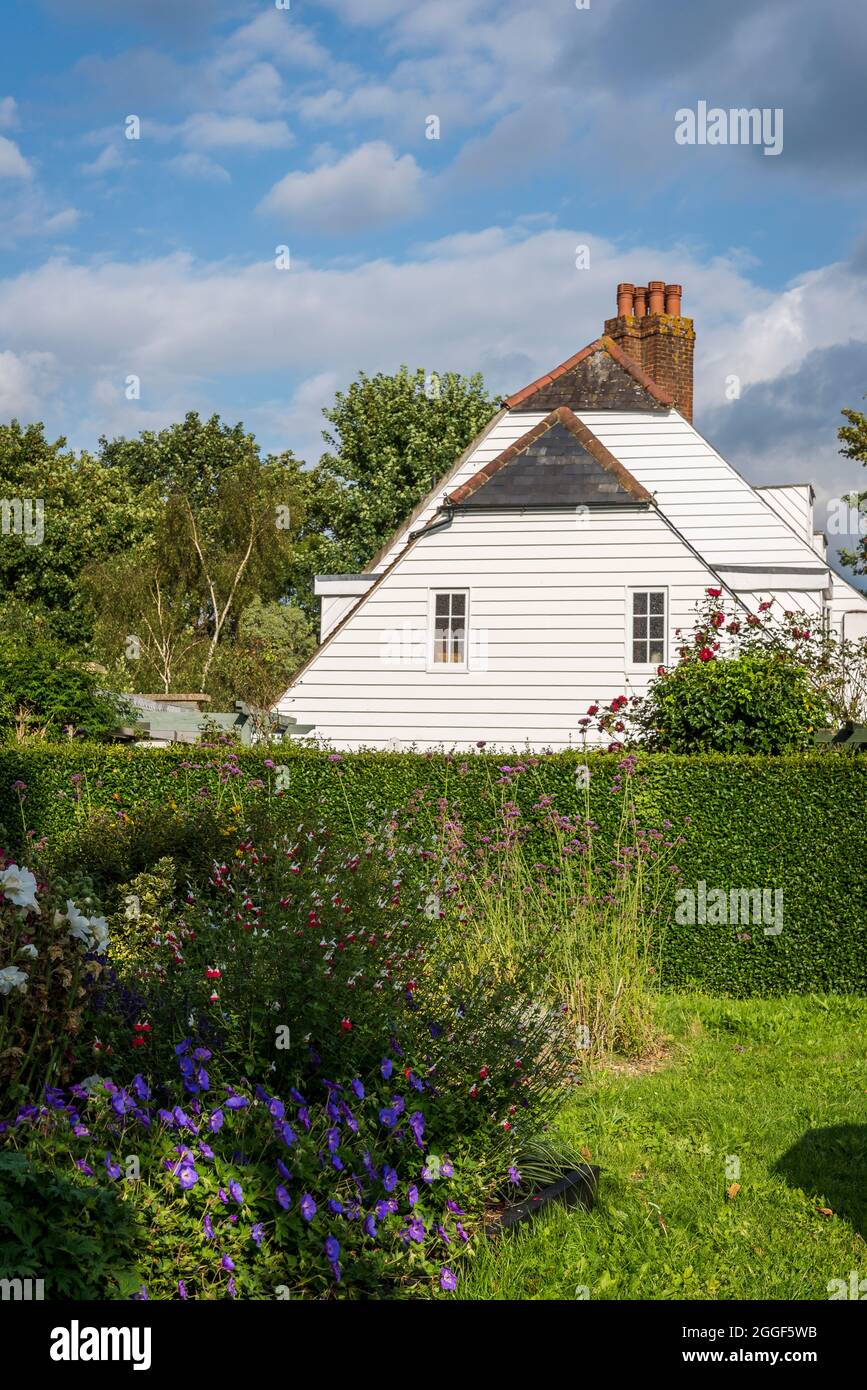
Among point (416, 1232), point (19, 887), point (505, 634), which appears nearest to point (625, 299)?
point (505, 634)

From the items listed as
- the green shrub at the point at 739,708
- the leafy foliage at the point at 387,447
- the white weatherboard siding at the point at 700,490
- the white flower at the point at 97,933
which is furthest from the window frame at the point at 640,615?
the leafy foliage at the point at 387,447

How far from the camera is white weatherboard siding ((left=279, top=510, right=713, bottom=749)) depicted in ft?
51.4

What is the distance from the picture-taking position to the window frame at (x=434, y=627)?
16234 millimetres

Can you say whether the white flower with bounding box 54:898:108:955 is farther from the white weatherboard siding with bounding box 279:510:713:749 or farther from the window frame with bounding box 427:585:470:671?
the window frame with bounding box 427:585:470:671

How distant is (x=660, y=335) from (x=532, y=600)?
21.7ft

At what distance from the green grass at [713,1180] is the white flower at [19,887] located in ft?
6.55

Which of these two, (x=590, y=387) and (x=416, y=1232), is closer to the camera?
(x=416, y=1232)

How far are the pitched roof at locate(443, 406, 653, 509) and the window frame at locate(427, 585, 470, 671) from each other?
1211mm

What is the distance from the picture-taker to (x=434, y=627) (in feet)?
54.0

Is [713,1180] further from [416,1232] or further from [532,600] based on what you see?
[532,600]

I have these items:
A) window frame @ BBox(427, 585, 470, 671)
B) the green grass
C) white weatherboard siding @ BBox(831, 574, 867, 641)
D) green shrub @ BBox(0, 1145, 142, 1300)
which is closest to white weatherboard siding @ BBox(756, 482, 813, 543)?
white weatherboard siding @ BBox(831, 574, 867, 641)

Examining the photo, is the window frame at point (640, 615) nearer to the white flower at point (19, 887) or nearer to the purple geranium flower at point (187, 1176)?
the white flower at point (19, 887)

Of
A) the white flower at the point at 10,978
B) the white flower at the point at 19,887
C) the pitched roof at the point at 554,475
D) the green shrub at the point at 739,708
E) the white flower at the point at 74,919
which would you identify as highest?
the pitched roof at the point at 554,475
